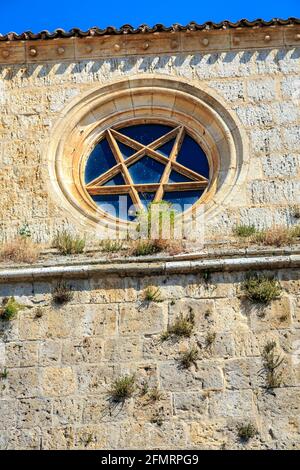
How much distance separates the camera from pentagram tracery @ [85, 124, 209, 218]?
12.8 metres

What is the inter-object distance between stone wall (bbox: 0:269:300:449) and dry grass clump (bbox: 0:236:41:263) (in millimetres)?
425

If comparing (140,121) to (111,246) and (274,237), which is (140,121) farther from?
(274,237)

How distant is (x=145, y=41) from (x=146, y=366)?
472cm

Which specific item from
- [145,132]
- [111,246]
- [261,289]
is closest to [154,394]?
[261,289]

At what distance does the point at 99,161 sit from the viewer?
1306 centimetres

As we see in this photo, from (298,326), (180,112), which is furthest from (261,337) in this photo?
(180,112)

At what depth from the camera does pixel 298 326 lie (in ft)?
35.1

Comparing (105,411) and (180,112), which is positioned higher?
(180,112)

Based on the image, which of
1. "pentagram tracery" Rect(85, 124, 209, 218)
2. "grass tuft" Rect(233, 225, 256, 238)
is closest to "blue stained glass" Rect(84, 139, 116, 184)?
"pentagram tracery" Rect(85, 124, 209, 218)

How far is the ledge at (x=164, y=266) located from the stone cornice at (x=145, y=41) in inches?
130

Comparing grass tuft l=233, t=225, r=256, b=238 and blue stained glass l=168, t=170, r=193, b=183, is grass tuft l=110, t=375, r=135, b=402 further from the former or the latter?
blue stained glass l=168, t=170, r=193, b=183

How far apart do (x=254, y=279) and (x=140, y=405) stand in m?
1.83
